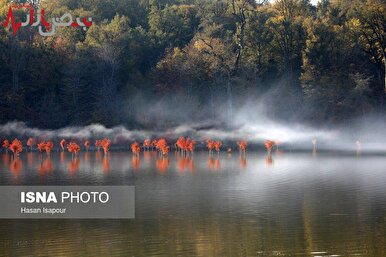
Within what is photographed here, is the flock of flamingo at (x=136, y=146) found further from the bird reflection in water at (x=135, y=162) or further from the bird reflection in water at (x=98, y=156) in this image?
the bird reflection in water at (x=135, y=162)

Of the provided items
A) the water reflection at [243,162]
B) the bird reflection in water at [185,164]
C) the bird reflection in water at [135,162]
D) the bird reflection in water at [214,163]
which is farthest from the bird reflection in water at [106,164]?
the water reflection at [243,162]

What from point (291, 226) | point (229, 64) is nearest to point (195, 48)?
point (229, 64)

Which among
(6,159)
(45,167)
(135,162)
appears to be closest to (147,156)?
(135,162)

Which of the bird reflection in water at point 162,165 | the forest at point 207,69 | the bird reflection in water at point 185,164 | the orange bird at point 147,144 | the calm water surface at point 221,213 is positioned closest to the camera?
the calm water surface at point 221,213

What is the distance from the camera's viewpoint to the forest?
8600 centimetres

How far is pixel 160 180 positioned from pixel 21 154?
89.4ft

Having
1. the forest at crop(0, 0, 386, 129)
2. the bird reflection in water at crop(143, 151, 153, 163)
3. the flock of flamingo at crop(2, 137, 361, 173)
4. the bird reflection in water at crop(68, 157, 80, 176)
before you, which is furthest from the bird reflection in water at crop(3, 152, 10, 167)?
the forest at crop(0, 0, 386, 129)

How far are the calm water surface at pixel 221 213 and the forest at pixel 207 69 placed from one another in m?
28.7

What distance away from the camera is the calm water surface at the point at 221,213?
26875 mm

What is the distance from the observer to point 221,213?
111 feet

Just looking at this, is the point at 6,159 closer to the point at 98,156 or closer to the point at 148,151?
the point at 98,156

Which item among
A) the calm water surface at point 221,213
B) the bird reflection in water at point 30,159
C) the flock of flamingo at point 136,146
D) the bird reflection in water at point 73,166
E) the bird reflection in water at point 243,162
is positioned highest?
the flock of flamingo at point 136,146

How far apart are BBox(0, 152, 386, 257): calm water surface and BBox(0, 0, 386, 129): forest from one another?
1130 inches

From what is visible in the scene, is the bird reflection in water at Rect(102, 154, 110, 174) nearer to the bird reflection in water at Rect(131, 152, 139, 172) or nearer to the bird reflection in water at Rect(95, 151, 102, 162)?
the bird reflection in water at Rect(95, 151, 102, 162)
